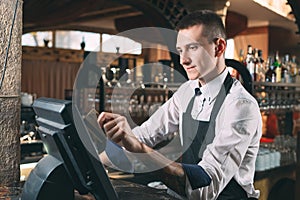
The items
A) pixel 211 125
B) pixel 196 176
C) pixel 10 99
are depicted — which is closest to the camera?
pixel 196 176

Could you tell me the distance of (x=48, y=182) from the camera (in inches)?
46.7

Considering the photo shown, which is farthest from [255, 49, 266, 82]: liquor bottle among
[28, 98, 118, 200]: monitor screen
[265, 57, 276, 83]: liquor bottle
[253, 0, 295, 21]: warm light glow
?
[28, 98, 118, 200]: monitor screen

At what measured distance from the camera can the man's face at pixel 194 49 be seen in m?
1.55

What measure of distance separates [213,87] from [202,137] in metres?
0.21

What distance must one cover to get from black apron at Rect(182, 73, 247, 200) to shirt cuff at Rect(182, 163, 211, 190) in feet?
0.67

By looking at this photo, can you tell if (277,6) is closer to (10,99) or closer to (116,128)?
(10,99)

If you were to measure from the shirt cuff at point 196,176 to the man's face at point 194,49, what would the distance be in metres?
0.36

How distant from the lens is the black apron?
5.35ft

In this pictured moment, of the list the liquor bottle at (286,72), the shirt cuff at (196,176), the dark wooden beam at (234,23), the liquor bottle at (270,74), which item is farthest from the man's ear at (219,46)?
the dark wooden beam at (234,23)

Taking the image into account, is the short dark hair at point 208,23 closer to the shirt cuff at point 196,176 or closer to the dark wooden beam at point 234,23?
the shirt cuff at point 196,176

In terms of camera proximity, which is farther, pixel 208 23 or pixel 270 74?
pixel 270 74

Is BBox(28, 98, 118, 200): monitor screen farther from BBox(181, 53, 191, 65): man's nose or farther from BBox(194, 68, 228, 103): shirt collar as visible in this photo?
BBox(194, 68, 228, 103): shirt collar

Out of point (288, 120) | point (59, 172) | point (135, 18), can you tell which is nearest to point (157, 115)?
point (59, 172)

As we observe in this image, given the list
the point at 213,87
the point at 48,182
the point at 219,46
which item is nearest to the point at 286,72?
the point at 213,87
